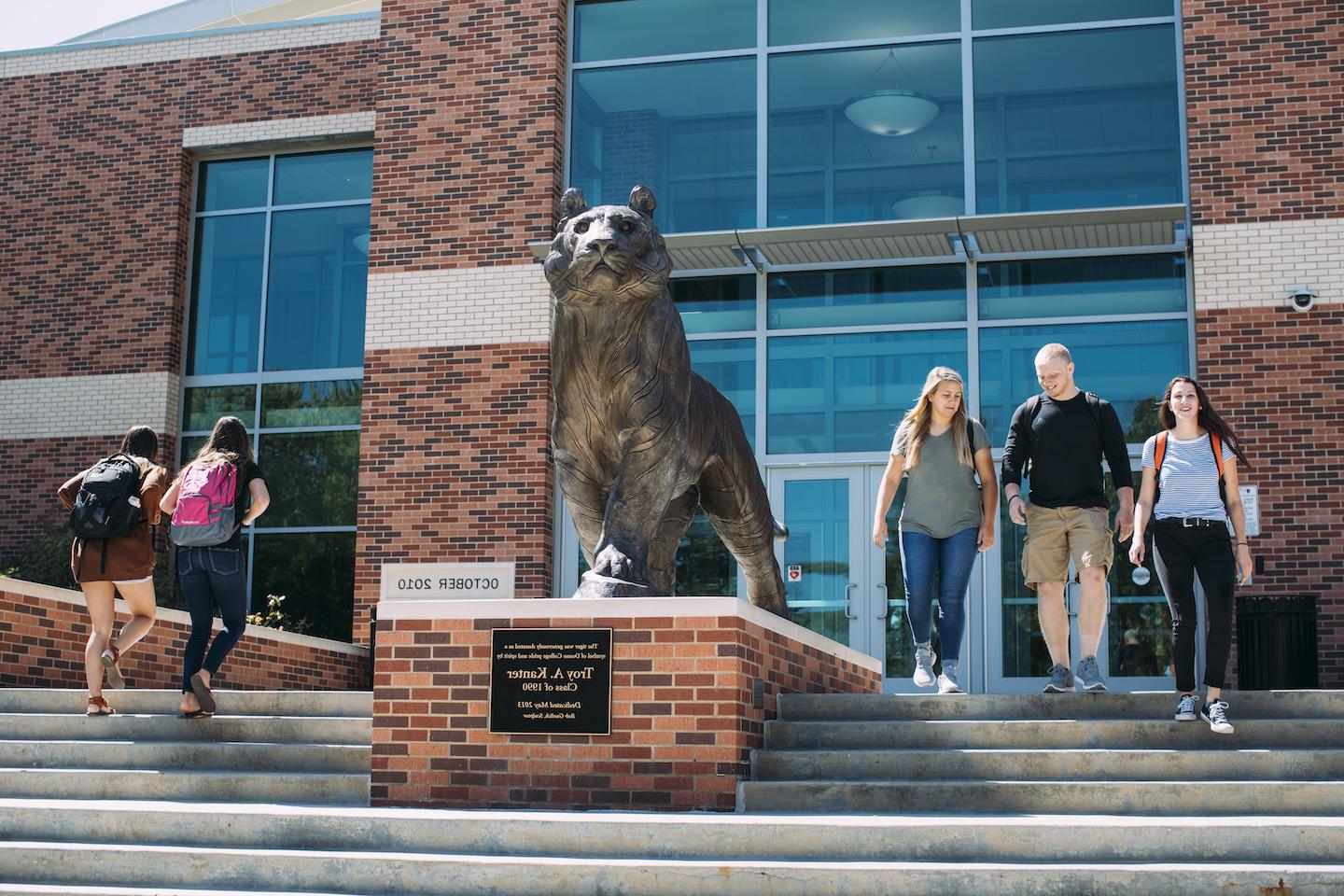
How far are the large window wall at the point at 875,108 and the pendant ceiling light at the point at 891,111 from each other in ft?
0.06

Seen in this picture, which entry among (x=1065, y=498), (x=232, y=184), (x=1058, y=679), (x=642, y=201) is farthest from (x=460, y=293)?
(x=1058, y=679)

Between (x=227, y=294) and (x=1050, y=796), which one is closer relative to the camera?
(x=1050, y=796)

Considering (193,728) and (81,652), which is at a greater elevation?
(81,652)

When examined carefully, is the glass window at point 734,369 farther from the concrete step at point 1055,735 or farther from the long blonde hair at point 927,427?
the concrete step at point 1055,735

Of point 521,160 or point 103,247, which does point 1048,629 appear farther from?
point 103,247

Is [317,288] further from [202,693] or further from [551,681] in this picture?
[551,681]

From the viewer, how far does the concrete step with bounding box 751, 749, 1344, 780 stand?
6.64m

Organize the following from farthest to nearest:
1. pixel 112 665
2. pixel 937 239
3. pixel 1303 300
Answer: pixel 937 239 < pixel 1303 300 < pixel 112 665

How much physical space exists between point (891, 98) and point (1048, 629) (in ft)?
28.4

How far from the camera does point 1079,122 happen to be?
1480 cm

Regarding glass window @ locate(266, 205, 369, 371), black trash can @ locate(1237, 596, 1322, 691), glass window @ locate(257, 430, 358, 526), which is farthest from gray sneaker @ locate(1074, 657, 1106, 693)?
glass window @ locate(266, 205, 369, 371)

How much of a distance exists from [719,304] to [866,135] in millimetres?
2243

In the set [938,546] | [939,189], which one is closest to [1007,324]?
[939,189]

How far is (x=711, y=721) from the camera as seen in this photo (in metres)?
6.69
